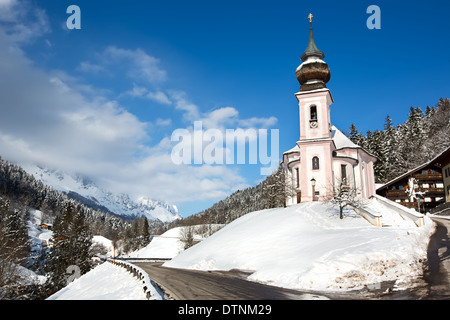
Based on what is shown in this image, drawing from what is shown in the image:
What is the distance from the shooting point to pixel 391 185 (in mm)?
55781

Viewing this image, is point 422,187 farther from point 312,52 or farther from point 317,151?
point 312,52

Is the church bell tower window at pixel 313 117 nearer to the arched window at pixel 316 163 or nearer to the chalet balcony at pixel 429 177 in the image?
the arched window at pixel 316 163

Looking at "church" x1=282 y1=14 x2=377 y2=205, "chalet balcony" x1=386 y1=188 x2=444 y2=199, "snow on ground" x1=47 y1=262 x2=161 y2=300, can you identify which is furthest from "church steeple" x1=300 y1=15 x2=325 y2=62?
"snow on ground" x1=47 y1=262 x2=161 y2=300

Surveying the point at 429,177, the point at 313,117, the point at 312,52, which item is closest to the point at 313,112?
the point at 313,117

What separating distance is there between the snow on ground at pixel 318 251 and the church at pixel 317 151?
656cm

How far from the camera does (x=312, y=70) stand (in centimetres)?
4106

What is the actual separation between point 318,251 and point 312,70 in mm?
28285

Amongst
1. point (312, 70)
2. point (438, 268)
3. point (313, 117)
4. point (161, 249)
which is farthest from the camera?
point (161, 249)

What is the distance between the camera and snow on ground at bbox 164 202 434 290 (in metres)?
13.5

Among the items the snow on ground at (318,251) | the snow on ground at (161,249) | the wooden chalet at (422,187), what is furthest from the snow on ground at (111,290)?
the snow on ground at (161,249)
